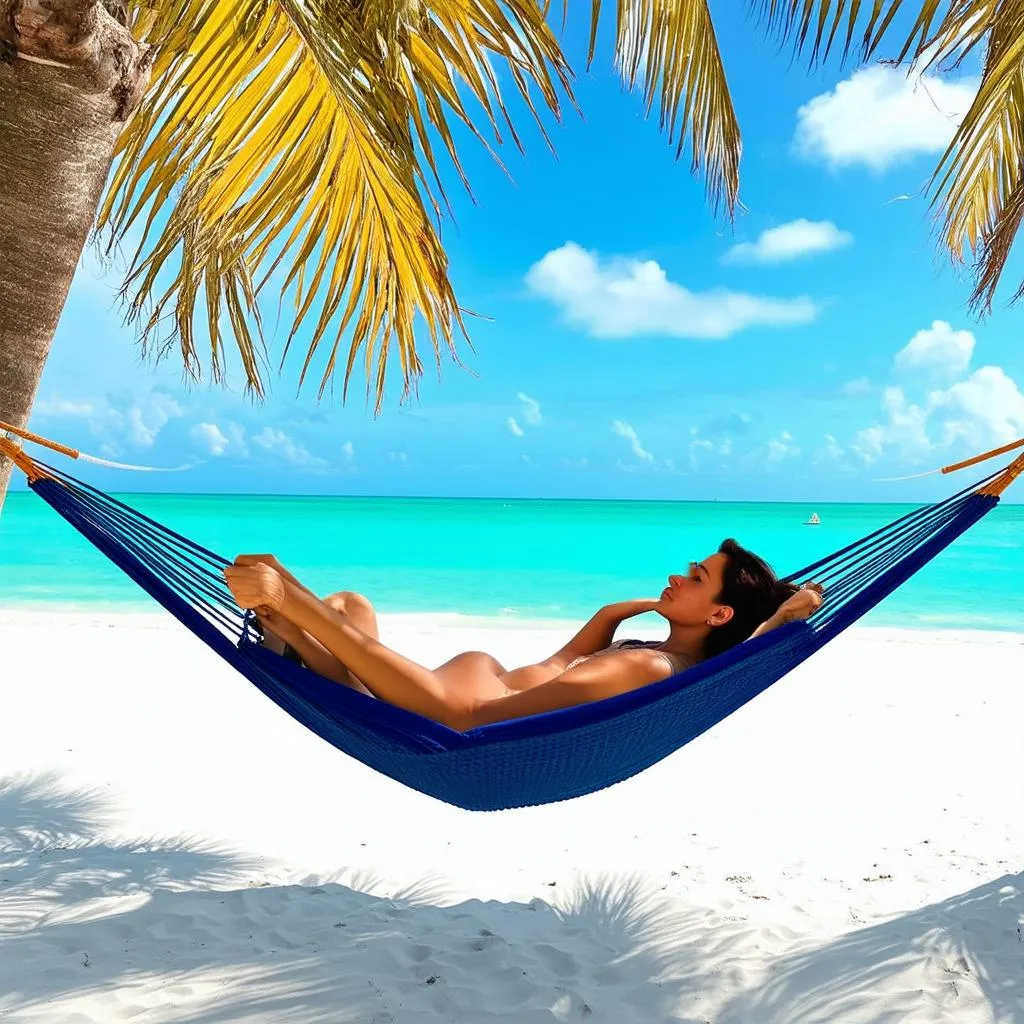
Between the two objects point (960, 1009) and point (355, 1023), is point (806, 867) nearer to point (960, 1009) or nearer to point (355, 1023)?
point (960, 1009)

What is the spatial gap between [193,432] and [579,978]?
28.2 meters

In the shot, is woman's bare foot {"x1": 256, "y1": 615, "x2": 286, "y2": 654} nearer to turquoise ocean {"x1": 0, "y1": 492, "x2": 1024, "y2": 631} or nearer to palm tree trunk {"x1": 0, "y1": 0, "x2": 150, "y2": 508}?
palm tree trunk {"x1": 0, "y1": 0, "x2": 150, "y2": 508}

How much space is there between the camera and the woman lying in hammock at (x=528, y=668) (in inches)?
55.9

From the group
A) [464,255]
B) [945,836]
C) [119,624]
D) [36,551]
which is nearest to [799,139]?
[464,255]

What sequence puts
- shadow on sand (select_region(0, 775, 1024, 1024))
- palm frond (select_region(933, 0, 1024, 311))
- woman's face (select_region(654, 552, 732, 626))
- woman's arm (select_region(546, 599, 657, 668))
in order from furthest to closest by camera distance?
palm frond (select_region(933, 0, 1024, 311)) → woman's arm (select_region(546, 599, 657, 668)) → woman's face (select_region(654, 552, 732, 626)) → shadow on sand (select_region(0, 775, 1024, 1024))

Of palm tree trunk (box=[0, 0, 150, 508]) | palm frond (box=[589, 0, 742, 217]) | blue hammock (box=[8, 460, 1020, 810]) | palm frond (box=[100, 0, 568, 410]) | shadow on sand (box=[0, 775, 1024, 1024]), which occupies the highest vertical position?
palm frond (box=[589, 0, 742, 217])

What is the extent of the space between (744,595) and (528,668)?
0.39 meters

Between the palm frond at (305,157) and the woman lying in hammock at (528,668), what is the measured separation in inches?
29.6

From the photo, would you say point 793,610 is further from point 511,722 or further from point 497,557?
point 497,557

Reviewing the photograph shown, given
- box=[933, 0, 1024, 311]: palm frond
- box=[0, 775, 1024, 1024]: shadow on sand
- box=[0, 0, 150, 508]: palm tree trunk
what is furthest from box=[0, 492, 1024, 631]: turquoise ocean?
box=[0, 0, 150, 508]: palm tree trunk

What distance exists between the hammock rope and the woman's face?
0.15 m

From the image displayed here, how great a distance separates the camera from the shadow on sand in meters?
1.54

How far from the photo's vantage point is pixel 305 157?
2.14 meters

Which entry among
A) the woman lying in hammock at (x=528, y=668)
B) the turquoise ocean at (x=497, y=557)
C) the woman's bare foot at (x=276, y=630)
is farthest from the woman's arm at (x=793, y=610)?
the turquoise ocean at (x=497, y=557)
